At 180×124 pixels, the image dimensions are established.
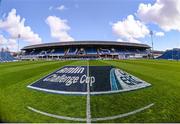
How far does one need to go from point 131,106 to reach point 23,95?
160 inches

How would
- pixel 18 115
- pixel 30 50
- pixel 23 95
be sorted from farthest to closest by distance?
pixel 30 50 < pixel 23 95 < pixel 18 115

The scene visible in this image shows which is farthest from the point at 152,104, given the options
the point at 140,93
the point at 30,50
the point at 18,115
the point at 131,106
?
the point at 30,50

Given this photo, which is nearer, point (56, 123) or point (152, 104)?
point (56, 123)

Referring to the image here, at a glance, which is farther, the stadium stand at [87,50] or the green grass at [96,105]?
the stadium stand at [87,50]

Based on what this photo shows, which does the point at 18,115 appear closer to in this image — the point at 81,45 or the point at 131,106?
the point at 131,106

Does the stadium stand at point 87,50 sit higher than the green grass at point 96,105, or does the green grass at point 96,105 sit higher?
the stadium stand at point 87,50

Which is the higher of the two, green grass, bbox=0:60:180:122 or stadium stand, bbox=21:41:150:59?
stadium stand, bbox=21:41:150:59

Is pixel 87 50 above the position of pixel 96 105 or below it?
above

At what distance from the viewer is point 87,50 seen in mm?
103250

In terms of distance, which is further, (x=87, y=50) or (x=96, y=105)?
(x=87, y=50)

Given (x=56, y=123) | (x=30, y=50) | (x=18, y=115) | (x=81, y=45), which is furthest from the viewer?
(x=30, y=50)

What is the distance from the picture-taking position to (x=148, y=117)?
20.5 ft

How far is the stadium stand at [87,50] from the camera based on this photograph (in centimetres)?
9825

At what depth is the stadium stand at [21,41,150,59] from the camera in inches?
3868
